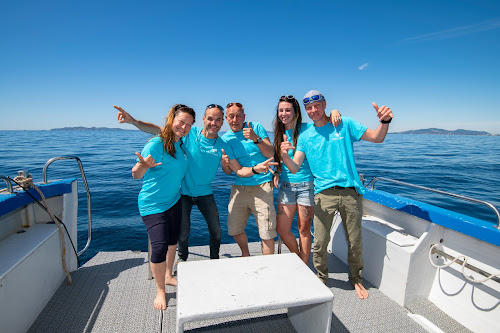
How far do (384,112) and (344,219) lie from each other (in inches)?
45.0

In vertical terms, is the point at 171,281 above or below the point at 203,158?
below

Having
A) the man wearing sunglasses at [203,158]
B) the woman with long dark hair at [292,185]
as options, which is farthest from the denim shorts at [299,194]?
the man wearing sunglasses at [203,158]

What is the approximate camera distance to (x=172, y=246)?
9.27 ft

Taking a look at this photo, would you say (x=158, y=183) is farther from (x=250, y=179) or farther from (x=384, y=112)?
(x=384, y=112)

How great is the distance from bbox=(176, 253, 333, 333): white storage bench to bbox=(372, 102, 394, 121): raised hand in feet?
4.94

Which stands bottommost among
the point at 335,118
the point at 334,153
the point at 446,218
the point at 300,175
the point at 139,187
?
the point at 139,187

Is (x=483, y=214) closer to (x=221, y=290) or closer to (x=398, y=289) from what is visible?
(x=398, y=289)

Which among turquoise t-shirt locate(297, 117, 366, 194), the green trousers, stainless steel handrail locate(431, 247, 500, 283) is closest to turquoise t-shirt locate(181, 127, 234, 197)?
turquoise t-shirt locate(297, 117, 366, 194)

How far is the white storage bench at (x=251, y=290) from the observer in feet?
5.10

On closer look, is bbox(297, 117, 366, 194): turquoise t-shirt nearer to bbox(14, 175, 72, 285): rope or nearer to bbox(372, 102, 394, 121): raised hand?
bbox(372, 102, 394, 121): raised hand

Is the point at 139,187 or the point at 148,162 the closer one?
Result: the point at 148,162

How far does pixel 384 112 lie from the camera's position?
7.95 ft

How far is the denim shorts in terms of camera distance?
9.31 feet

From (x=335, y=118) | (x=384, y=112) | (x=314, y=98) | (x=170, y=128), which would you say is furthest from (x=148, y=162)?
(x=384, y=112)
